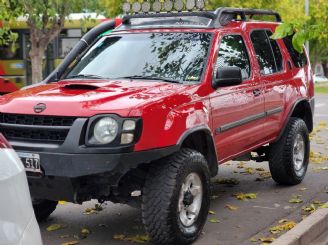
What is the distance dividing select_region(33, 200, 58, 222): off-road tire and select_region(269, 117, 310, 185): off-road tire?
2.57 meters

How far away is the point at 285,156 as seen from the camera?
22.1 ft

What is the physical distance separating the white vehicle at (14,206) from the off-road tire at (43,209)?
310 centimetres

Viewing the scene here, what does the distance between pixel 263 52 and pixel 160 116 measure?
249cm

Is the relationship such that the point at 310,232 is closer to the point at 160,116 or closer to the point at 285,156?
the point at 160,116

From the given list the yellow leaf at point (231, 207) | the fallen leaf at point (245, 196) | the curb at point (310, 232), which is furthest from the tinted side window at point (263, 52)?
the curb at point (310, 232)

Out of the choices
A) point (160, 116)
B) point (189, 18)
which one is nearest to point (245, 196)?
point (189, 18)

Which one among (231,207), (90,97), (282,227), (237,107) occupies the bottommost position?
(231,207)

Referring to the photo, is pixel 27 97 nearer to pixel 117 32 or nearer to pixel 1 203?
pixel 117 32

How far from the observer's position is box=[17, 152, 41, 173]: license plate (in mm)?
4441

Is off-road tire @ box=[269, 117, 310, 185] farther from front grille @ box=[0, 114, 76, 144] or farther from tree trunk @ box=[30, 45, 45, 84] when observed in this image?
tree trunk @ box=[30, 45, 45, 84]

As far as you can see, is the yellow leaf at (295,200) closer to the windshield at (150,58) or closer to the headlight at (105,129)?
the windshield at (150,58)

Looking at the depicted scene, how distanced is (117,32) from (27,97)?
5.50 feet

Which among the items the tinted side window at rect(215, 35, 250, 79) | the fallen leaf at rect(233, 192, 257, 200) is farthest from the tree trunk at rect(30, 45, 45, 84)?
the tinted side window at rect(215, 35, 250, 79)

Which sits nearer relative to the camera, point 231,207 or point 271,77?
point 231,207
